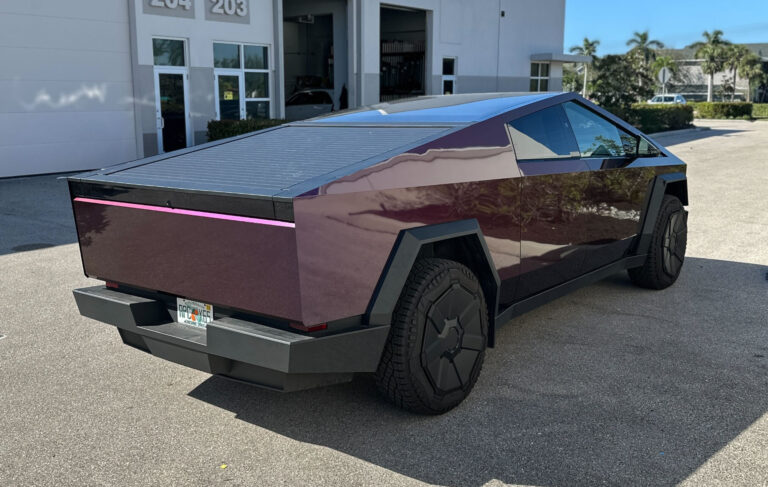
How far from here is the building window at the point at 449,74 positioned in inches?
1084

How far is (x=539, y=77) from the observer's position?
1315 inches

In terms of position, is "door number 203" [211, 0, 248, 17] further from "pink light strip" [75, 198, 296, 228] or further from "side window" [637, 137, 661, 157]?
"pink light strip" [75, 198, 296, 228]

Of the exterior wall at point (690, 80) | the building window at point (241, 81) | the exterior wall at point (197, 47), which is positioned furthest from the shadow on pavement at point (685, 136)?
the exterior wall at point (690, 80)

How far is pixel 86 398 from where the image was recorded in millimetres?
4062

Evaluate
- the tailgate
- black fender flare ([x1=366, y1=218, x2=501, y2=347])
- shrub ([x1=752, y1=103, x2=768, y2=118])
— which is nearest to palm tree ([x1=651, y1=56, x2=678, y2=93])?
shrub ([x1=752, y1=103, x2=768, y2=118])

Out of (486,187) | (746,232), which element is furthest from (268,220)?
(746,232)

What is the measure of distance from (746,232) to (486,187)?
20.2ft

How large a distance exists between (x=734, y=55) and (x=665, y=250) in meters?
79.1

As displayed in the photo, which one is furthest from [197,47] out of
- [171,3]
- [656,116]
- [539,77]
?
[656,116]

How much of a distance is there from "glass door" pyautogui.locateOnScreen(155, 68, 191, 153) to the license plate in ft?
47.0

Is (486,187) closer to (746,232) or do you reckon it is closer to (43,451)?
(43,451)

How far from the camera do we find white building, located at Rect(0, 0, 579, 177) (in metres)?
14.6

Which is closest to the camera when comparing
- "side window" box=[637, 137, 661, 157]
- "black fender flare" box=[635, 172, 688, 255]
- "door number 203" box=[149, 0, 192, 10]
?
"side window" box=[637, 137, 661, 157]

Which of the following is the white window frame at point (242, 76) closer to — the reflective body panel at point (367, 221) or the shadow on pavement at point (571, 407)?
the reflective body panel at point (367, 221)
